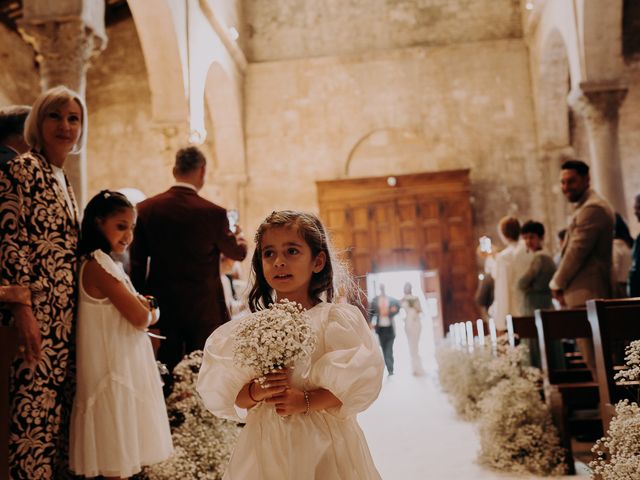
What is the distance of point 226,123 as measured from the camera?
13555 millimetres

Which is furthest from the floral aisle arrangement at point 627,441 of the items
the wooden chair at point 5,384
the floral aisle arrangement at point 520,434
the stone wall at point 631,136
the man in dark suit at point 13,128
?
the stone wall at point 631,136

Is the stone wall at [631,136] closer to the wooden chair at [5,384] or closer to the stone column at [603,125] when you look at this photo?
the stone column at [603,125]

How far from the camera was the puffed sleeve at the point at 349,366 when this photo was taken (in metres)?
1.95

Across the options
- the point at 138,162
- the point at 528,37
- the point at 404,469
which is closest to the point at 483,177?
the point at 528,37

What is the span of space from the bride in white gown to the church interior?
134cm

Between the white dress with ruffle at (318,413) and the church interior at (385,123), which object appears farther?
the church interior at (385,123)

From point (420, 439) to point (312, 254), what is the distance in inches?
146

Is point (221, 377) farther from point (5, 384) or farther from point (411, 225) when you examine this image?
point (411, 225)

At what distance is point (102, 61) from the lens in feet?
44.8

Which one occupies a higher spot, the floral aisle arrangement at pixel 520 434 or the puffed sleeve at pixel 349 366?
the puffed sleeve at pixel 349 366

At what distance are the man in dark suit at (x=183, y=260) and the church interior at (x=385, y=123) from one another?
870 centimetres

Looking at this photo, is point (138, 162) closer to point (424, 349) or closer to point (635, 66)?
point (424, 349)

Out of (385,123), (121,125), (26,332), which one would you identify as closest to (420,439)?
(26,332)

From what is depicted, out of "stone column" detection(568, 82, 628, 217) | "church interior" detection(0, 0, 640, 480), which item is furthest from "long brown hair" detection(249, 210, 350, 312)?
"church interior" detection(0, 0, 640, 480)
